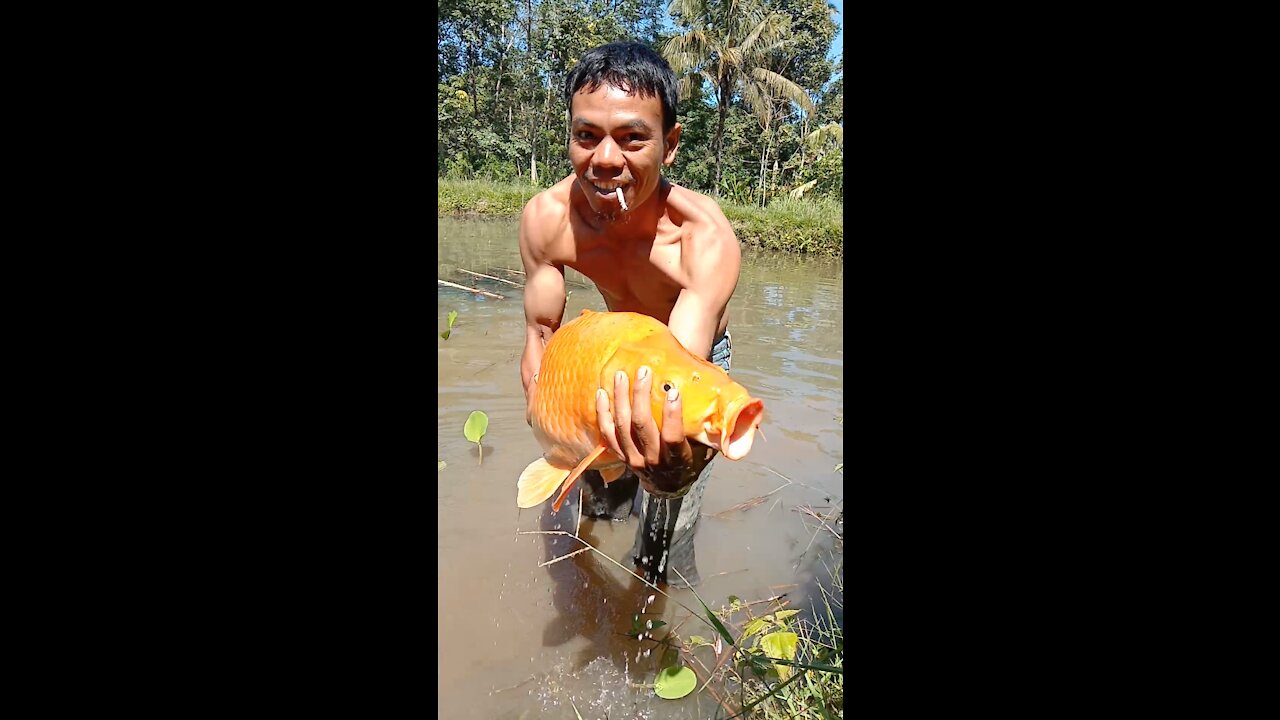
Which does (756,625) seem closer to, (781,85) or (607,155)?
(607,155)

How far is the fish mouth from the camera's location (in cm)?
136

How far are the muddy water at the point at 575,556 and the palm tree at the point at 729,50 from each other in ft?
51.9

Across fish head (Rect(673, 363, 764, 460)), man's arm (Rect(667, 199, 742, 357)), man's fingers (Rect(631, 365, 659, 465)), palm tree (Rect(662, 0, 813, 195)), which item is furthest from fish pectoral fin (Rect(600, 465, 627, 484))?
palm tree (Rect(662, 0, 813, 195))

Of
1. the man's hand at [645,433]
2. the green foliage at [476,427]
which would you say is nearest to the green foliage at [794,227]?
the green foliage at [476,427]

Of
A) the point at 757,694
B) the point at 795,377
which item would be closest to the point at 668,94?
the point at 757,694

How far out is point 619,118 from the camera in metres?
2.09

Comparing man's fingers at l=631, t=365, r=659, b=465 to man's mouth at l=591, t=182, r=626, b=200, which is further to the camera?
man's mouth at l=591, t=182, r=626, b=200

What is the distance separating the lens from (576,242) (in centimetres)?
273

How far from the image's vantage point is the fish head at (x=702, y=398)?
137 cm

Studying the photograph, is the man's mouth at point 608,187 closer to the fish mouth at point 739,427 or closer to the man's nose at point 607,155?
the man's nose at point 607,155

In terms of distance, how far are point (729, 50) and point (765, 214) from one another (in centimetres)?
676

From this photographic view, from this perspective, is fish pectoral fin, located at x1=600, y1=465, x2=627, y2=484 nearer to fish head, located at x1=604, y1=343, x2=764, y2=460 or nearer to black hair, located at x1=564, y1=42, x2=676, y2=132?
fish head, located at x1=604, y1=343, x2=764, y2=460

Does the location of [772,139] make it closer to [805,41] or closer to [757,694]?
[805,41]

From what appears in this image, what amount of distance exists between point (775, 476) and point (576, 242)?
75.4 inches
